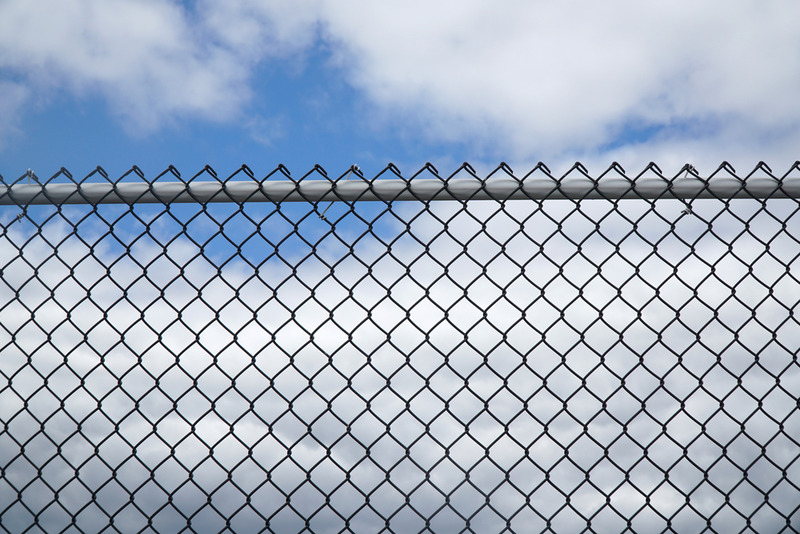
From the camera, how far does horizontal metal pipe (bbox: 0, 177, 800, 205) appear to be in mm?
2740

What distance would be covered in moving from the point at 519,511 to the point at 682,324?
96cm

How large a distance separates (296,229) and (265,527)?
112cm

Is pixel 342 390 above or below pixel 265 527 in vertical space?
above

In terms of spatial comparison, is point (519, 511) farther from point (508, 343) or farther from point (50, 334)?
point (50, 334)

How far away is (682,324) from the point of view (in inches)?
108

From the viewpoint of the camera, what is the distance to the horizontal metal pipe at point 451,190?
274cm

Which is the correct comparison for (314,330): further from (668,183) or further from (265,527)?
(668,183)

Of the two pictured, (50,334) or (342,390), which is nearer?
(342,390)

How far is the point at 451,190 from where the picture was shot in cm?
274

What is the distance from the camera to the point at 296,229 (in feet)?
8.94

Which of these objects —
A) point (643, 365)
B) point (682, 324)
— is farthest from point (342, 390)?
point (682, 324)

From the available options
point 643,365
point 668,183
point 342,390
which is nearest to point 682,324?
point 643,365

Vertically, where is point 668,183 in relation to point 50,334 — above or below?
above


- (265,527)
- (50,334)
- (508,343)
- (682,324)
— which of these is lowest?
(265,527)
